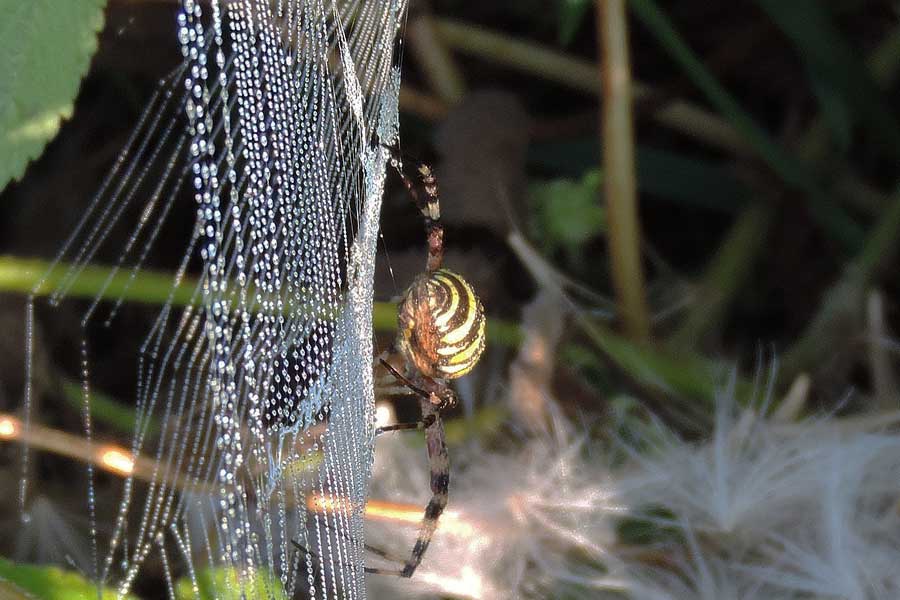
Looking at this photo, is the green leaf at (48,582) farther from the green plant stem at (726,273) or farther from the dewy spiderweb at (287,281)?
the green plant stem at (726,273)

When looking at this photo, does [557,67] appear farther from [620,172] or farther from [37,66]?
[37,66]

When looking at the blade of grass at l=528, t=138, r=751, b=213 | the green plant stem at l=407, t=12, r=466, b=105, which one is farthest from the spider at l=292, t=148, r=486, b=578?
the blade of grass at l=528, t=138, r=751, b=213

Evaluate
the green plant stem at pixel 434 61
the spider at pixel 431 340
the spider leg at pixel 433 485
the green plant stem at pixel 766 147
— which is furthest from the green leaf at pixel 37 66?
the green plant stem at pixel 766 147

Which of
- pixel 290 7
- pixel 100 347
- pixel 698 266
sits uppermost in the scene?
pixel 290 7

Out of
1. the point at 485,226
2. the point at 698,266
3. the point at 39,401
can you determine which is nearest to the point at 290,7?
the point at 485,226

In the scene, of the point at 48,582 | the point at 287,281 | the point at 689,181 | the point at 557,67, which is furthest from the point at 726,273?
the point at 48,582

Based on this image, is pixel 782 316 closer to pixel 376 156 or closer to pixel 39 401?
pixel 376 156
